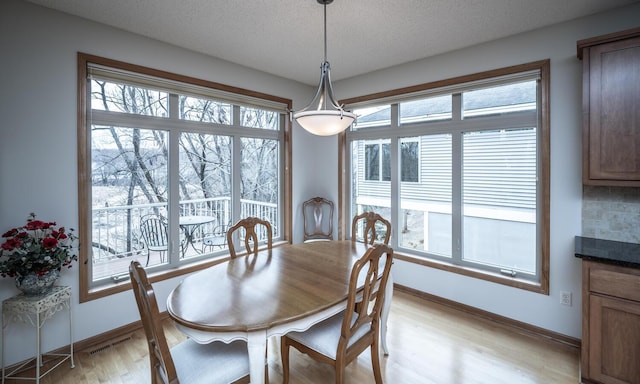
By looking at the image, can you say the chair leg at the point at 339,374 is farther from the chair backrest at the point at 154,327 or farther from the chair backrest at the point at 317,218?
the chair backrest at the point at 317,218

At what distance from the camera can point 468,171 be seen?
3.14 m

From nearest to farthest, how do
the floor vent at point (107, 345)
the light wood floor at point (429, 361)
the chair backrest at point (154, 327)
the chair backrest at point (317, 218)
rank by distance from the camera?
the chair backrest at point (154, 327) → the light wood floor at point (429, 361) → the floor vent at point (107, 345) → the chair backrest at point (317, 218)

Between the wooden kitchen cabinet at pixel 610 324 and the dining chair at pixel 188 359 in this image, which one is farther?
the wooden kitchen cabinet at pixel 610 324

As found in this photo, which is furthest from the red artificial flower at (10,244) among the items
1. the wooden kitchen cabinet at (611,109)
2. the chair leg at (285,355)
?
the wooden kitchen cabinet at (611,109)

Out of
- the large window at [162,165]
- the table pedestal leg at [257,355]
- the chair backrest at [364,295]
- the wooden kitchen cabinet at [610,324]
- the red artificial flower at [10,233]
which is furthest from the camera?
the large window at [162,165]

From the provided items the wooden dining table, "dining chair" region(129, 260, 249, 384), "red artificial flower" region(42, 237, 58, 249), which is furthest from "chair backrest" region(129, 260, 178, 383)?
"red artificial flower" region(42, 237, 58, 249)

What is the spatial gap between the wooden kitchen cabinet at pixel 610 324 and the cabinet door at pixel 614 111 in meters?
0.69

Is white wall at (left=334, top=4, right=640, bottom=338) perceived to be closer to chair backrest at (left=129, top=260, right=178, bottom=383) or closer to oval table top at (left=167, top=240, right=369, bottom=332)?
oval table top at (left=167, top=240, right=369, bottom=332)

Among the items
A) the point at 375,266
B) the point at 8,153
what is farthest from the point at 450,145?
the point at 8,153

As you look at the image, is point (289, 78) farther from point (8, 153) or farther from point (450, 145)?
point (8, 153)

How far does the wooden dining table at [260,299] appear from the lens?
1.40 m

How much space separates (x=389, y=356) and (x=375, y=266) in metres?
1.12

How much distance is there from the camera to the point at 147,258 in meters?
3.05

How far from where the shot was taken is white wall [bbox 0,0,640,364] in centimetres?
215
